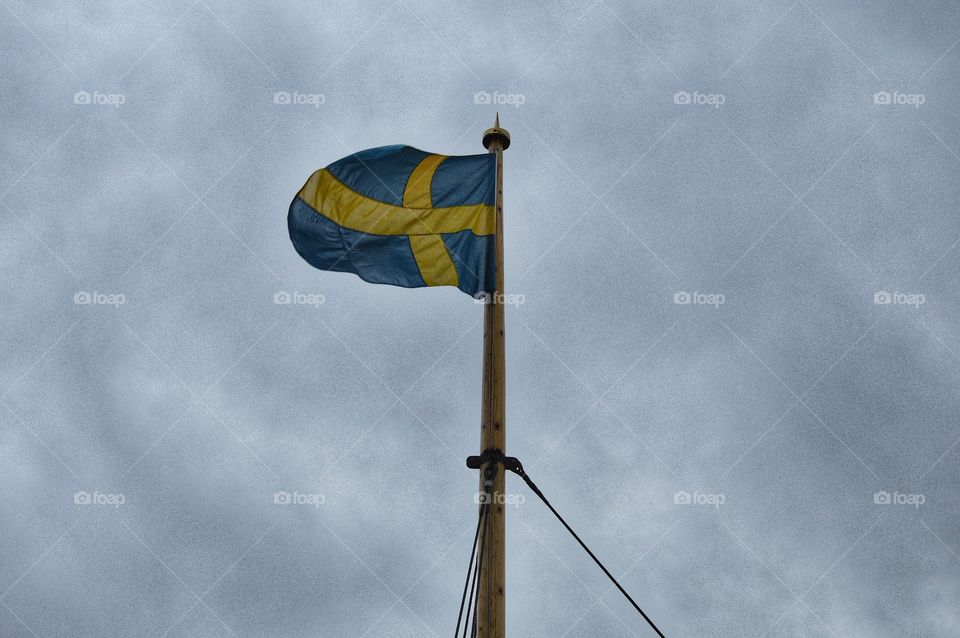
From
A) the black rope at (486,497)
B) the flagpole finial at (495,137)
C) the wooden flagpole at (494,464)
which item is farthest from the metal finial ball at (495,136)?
the black rope at (486,497)

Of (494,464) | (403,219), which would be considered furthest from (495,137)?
(494,464)

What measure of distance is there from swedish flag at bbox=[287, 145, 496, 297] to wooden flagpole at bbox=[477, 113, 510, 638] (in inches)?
41.8

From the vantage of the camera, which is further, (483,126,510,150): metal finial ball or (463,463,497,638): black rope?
(483,126,510,150): metal finial ball

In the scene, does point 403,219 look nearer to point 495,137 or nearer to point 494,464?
point 495,137

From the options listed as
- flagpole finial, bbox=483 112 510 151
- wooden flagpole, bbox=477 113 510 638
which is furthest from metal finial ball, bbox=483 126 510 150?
wooden flagpole, bbox=477 113 510 638

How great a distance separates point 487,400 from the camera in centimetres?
990

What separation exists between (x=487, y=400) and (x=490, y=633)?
2644 millimetres

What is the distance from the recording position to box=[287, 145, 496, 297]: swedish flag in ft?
39.9

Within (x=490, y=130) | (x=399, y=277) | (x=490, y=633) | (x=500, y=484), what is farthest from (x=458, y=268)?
(x=490, y=633)

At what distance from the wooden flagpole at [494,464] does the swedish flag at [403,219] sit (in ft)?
3.48

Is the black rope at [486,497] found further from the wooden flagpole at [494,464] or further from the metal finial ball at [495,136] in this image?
the metal finial ball at [495,136]

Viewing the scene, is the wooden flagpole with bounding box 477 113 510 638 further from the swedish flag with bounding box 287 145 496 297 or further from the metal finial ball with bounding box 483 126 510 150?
the metal finial ball with bounding box 483 126 510 150

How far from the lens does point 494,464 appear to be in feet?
31.1

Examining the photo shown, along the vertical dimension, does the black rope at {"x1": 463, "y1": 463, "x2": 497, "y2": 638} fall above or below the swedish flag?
below
